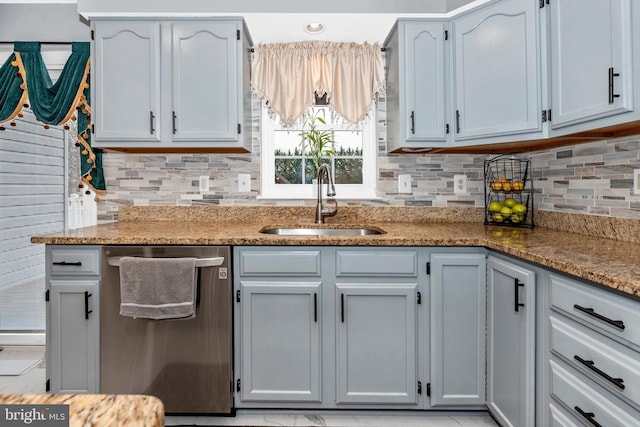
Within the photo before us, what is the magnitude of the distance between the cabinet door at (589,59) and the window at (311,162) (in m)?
1.23

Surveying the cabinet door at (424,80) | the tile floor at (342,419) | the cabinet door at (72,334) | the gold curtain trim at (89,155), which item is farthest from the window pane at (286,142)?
the tile floor at (342,419)

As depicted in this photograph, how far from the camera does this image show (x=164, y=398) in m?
1.84

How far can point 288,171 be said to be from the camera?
9.00ft

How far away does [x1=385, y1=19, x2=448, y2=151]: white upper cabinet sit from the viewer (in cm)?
221

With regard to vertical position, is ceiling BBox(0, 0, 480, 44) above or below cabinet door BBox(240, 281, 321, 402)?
above

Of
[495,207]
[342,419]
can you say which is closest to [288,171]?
[495,207]

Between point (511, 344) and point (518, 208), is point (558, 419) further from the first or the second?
point (518, 208)

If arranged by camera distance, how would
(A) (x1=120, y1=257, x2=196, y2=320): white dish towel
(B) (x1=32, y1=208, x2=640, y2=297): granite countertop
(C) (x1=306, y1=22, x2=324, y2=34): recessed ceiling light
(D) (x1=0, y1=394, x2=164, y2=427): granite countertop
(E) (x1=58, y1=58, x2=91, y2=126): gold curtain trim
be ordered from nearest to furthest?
(D) (x1=0, y1=394, x2=164, y2=427): granite countertop, (B) (x1=32, y1=208, x2=640, y2=297): granite countertop, (A) (x1=120, y1=257, x2=196, y2=320): white dish towel, (C) (x1=306, y1=22, x2=324, y2=34): recessed ceiling light, (E) (x1=58, y1=58, x2=91, y2=126): gold curtain trim

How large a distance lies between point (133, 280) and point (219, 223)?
813 mm

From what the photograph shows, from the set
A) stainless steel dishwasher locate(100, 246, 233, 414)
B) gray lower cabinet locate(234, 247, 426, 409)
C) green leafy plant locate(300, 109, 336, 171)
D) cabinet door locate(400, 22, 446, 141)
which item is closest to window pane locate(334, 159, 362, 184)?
green leafy plant locate(300, 109, 336, 171)

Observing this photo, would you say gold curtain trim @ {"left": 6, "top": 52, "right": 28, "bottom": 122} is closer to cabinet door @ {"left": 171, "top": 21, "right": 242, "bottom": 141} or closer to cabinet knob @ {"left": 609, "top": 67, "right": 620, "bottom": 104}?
cabinet door @ {"left": 171, "top": 21, "right": 242, "bottom": 141}

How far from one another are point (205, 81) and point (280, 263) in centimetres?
120

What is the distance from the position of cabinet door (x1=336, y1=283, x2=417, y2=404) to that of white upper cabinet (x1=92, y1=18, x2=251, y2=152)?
48.5 inches

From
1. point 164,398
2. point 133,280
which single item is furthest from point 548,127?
point 164,398
